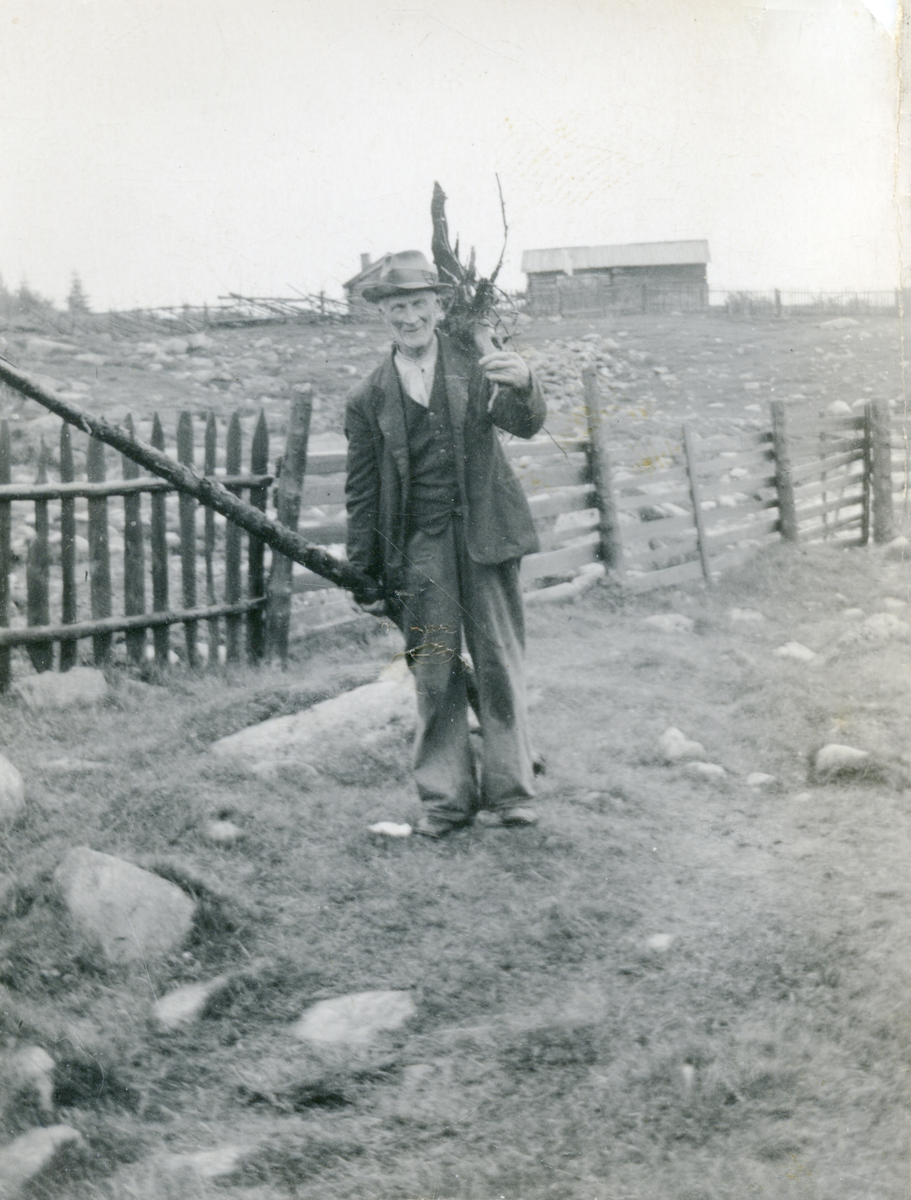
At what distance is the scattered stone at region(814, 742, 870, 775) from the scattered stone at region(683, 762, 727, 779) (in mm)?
379

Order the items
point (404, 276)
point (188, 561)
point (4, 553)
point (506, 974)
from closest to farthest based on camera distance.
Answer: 1. point (506, 974)
2. point (404, 276)
3. point (4, 553)
4. point (188, 561)

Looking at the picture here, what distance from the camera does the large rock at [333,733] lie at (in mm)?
4207

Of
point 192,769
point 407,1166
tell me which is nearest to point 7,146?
point 192,769

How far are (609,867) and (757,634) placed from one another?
3360 millimetres

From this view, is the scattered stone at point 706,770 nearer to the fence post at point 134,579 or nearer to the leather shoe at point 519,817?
the leather shoe at point 519,817

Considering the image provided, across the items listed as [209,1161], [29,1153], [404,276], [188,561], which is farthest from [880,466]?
[29,1153]

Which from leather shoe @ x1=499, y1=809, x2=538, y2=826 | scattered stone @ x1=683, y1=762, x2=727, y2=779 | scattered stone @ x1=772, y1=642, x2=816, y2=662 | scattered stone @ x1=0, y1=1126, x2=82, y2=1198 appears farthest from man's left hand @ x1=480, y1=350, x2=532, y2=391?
scattered stone @ x1=772, y1=642, x2=816, y2=662

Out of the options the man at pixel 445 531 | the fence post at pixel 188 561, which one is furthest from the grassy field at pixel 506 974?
the fence post at pixel 188 561

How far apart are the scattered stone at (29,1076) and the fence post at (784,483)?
7.83 metres

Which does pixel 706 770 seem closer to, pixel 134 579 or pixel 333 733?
pixel 333 733

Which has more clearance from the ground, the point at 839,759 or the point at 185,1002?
the point at 839,759

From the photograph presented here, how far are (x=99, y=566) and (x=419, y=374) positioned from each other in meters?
2.52

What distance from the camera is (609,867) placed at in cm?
339

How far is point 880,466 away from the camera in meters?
9.56
